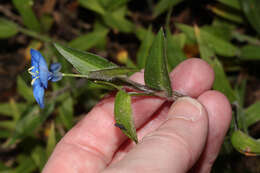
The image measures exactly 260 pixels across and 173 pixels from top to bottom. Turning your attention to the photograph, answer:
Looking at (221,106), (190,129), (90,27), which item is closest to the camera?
(190,129)

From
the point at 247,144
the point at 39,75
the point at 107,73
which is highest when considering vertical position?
the point at 39,75

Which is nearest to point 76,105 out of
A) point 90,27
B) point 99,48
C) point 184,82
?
point 99,48

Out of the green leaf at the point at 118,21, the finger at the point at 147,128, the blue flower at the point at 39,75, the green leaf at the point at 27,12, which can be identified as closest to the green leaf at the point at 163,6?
the green leaf at the point at 118,21

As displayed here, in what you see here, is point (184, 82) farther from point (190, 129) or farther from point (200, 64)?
point (190, 129)

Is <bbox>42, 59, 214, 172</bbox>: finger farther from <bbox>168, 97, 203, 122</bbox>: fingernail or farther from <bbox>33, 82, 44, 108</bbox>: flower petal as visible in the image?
<bbox>33, 82, 44, 108</bbox>: flower petal

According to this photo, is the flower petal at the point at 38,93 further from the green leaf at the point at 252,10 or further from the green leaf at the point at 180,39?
the green leaf at the point at 252,10

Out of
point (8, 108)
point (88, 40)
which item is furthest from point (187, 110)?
point (8, 108)

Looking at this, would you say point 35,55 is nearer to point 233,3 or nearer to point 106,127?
point 106,127
